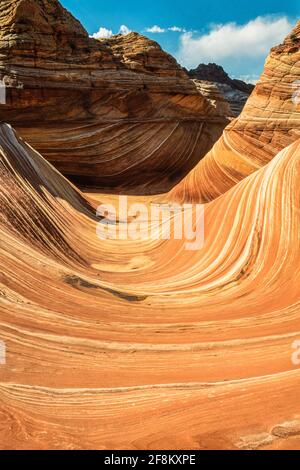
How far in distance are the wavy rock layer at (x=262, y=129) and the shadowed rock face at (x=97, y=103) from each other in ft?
11.3

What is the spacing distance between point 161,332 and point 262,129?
30.1 feet

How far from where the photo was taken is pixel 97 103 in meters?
16.2

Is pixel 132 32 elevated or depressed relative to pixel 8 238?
elevated

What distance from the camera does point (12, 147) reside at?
8.23 m

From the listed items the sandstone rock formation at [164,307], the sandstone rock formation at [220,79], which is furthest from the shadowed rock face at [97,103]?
the sandstone rock formation at [220,79]

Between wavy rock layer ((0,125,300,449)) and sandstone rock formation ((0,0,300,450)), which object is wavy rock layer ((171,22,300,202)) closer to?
sandstone rock formation ((0,0,300,450))

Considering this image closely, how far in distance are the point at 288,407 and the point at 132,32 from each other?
695 inches

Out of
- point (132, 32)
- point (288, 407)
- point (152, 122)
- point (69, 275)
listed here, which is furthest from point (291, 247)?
point (132, 32)

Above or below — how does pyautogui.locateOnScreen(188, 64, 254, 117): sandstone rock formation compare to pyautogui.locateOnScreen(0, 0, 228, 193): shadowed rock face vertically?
above

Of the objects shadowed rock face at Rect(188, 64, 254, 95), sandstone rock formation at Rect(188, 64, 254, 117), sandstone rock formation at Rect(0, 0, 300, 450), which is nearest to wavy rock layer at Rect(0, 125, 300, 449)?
sandstone rock formation at Rect(0, 0, 300, 450)

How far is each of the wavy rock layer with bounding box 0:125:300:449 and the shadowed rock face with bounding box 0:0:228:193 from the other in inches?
342

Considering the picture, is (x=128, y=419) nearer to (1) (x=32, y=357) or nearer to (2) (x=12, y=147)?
(1) (x=32, y=357)

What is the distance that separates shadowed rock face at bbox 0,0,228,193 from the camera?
49.8 ft

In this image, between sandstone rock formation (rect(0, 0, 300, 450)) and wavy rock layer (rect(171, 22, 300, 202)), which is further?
wavy rock layer (rect(171, 22, 300, 202))
